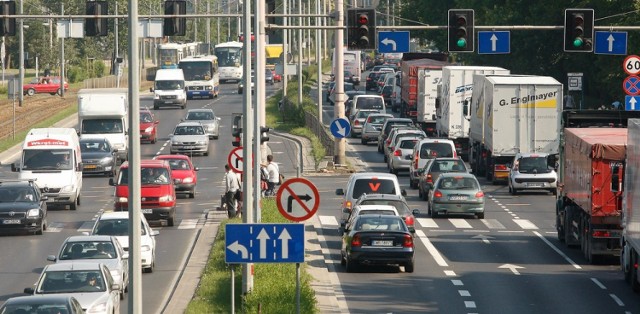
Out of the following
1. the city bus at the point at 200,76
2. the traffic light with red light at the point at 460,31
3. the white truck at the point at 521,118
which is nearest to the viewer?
the traffic light with red light at the point at 460,31

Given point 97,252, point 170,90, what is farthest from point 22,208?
point 170,90

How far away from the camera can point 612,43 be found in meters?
41.4

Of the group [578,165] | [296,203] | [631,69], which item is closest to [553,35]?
[631,69]

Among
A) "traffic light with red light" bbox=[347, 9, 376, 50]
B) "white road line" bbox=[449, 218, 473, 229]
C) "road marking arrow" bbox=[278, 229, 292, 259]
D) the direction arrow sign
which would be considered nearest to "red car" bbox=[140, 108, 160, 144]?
"white road line" bbox=[449, 218, 473, 229]

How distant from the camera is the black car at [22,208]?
38.8 meters

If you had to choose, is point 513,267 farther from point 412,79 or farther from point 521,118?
point 412,79

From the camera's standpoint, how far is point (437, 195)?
4200 centimetres

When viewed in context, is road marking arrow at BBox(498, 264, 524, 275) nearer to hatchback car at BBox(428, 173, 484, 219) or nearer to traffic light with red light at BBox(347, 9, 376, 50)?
traffic light with red light at BBox(347, 9, 376, 50)

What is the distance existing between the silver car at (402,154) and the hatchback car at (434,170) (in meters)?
7.07

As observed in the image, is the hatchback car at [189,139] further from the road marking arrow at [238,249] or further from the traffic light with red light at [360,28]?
the road marking arrow at [238,249]

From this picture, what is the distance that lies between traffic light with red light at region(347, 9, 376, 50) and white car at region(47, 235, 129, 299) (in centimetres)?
959

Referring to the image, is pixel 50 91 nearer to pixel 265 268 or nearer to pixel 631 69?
pixel 631 69

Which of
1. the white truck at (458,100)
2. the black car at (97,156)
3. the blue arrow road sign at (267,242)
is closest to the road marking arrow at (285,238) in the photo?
the blue arrow road sign at (267,242)

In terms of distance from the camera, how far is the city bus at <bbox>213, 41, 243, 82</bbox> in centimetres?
11950
